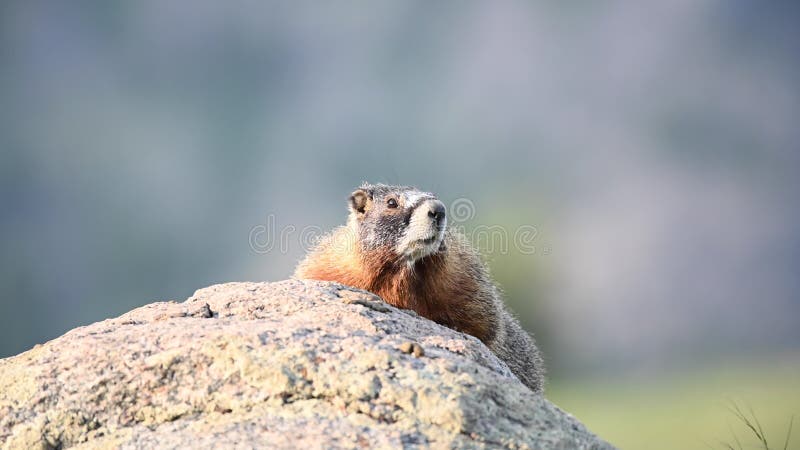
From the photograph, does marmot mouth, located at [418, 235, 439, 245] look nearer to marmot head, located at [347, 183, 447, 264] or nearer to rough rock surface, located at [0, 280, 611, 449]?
marmot head, located at [347, 183, 447, 264]

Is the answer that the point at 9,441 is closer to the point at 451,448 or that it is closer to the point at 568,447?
the point at 451,448

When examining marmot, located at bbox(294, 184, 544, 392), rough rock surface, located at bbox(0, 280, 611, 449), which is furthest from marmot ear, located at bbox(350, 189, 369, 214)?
rough rock surface, located at bbox(0, 280, 611, 449)

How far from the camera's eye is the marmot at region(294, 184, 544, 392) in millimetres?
4645

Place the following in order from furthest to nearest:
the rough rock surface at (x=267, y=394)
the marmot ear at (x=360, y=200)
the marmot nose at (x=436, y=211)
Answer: the marmot ear at (x=360, y=200) → the marmot nose at (x=436, y=211) → the rough rock surface at (x=267, y=394)

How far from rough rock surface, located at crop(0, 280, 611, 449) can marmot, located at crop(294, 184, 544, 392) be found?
1479 millimetres

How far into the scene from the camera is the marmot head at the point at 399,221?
4.61 meters

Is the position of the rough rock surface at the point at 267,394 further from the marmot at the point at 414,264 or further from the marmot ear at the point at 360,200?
the marmot ear at the point at 360,200

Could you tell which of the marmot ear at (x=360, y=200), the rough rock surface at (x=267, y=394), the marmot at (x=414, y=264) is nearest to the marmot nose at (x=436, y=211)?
the marmot at (x=414, y=264)

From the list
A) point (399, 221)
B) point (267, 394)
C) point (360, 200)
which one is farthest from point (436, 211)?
point (267, 394)

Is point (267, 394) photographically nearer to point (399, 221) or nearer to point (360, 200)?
point (399, 221)

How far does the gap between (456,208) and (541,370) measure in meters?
1.40

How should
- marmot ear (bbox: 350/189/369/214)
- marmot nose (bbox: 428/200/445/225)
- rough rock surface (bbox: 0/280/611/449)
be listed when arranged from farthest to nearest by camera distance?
marmot ear (bbox: 350/189/369/214)
marmot nose (bbox: 428/200/445/225)
rough rock surface (bbox: 0/280/611/449)

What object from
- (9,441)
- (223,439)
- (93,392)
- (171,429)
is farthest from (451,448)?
(9,441)

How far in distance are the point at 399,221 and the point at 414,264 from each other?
0.29m
